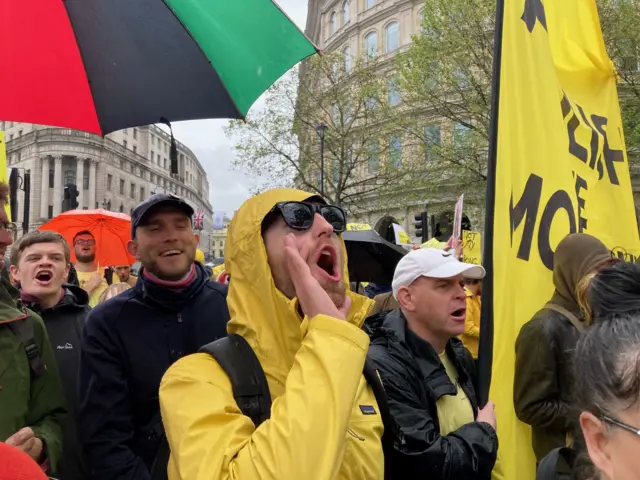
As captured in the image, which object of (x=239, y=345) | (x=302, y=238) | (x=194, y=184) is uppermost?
(x=194, y=184)

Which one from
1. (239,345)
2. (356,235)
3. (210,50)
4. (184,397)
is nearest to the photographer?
(184,397)

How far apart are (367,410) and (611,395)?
0.65m

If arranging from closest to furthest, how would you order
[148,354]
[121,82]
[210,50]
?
1. [148,354]
2. [210,50]
3. [121,82]

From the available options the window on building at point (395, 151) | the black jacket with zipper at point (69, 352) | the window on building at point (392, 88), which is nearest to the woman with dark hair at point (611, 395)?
the black jacket with zipper at point (69, 352)

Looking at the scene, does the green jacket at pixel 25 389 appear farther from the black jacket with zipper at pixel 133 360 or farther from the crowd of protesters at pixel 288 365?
the black jacket with zipper at pixel 133 360

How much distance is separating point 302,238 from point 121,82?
5.38 ft

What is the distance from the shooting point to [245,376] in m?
1.43

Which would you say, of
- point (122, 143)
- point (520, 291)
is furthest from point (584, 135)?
point (122, 143)

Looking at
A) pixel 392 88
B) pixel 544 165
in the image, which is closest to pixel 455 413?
Result: pixel 544 165

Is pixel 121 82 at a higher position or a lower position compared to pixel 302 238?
higher

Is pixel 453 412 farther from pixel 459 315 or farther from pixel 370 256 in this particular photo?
pixel 370 256

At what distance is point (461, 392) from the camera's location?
2430 mm

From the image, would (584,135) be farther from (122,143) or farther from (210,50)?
(122,143)

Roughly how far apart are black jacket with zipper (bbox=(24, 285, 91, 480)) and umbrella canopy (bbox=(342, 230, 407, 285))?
9.48ft
